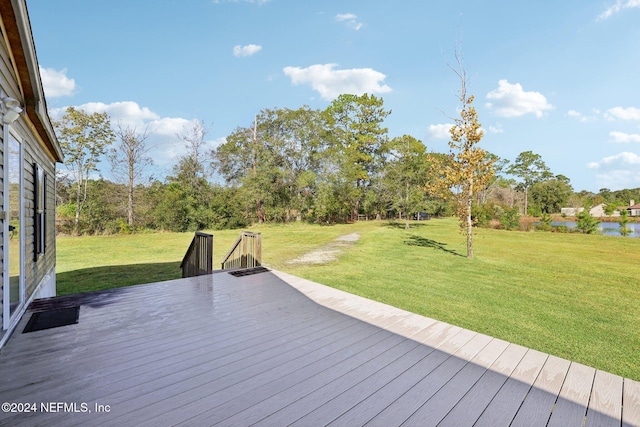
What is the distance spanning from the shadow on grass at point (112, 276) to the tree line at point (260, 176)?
831 cm

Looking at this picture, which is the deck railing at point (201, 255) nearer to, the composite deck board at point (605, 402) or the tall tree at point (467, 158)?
the composite deck board at point (605, 402)

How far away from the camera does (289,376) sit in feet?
6.47

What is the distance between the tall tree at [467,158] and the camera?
8133 millimetres

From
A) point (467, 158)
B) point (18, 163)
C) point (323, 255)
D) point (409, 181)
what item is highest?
point (409, 181)

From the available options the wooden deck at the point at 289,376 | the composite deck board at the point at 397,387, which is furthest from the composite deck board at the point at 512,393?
the composite deck board at the point at 397,387

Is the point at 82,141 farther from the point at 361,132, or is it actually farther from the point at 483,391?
the point at 483,391

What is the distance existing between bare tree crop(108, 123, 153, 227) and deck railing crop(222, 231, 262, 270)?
13521 mm

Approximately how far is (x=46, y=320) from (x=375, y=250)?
8.30 meters

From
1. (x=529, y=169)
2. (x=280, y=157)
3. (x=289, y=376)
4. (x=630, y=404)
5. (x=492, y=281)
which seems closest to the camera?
(x=630, y=404)

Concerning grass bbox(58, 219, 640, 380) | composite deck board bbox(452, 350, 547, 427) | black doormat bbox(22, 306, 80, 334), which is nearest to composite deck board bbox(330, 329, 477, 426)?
composite deck board bbox(452, 350, 547, 427)

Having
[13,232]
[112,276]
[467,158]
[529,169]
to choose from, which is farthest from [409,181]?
[529,169]

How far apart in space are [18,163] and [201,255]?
2654mm

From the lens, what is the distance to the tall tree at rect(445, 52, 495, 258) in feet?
26.7

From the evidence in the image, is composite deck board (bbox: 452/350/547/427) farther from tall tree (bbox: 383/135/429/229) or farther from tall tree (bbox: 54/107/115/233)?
tall tree (bbox: 54/107/115/233)
